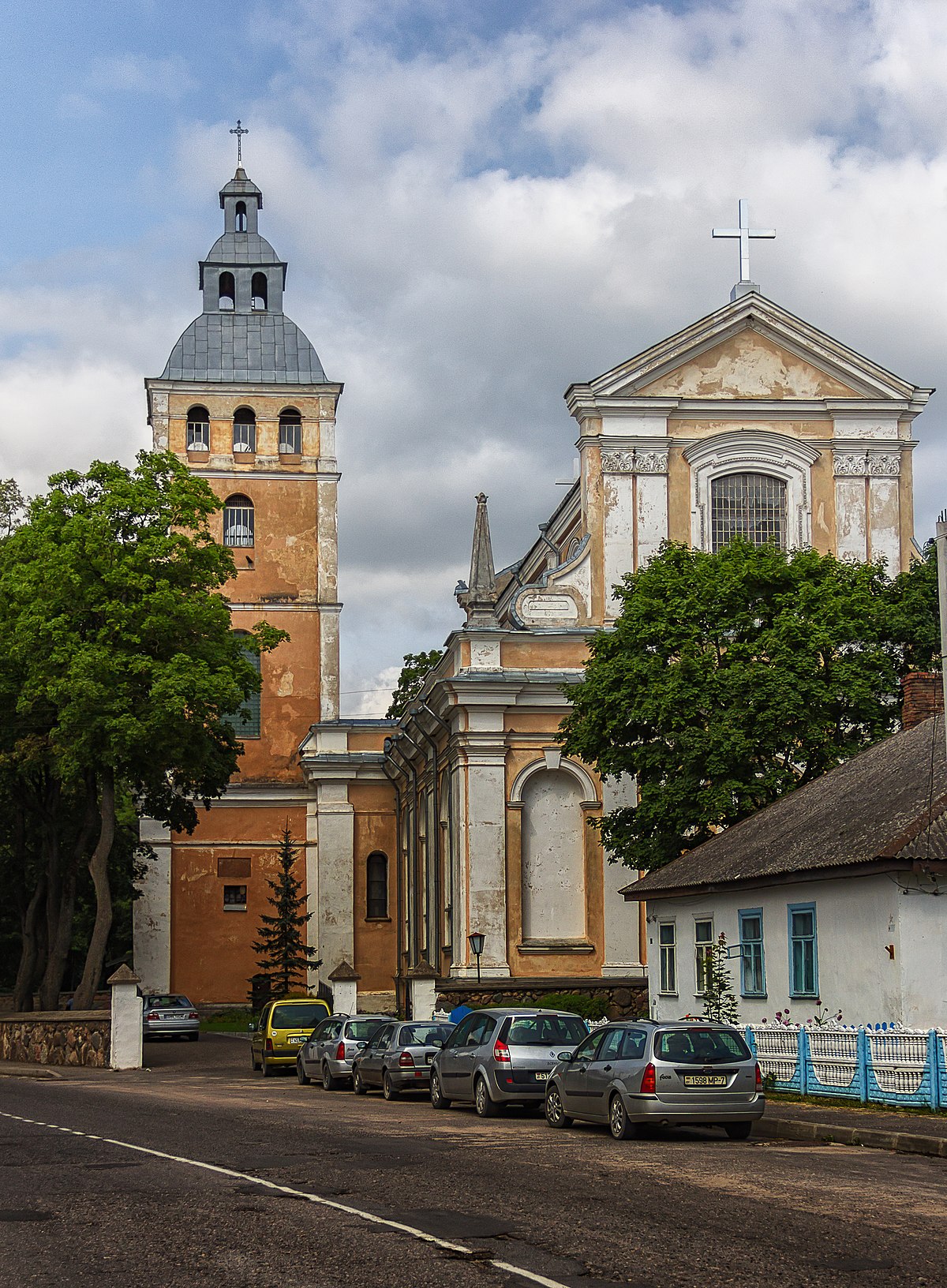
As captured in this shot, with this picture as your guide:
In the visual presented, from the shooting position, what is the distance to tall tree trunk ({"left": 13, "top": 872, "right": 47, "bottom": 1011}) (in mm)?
45031

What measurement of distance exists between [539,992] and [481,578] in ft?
32.5

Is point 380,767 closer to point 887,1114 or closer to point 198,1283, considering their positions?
point 887,1114

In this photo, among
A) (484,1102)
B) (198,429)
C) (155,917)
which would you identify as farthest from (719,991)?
(198,429)

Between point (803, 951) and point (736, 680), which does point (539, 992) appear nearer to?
point (736, 680)

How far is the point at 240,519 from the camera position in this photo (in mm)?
57781

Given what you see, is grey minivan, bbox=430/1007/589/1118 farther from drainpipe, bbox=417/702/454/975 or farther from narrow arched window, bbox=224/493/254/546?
narrow arched window, bbox=224/493/254/546

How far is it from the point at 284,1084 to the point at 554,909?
11.5 meters

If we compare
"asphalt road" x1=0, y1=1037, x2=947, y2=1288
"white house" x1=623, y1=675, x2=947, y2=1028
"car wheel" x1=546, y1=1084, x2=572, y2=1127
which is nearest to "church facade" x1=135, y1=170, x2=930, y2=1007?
"white house" x1=623, y1=675, x2=947, y2=1028

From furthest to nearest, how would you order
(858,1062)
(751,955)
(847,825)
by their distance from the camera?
(751,955)
(847,825)
(858,1062)

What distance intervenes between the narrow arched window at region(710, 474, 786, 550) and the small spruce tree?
17.8 metres

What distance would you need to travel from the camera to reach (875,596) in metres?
31.8

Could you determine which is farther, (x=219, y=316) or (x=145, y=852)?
(x=219, y=316)

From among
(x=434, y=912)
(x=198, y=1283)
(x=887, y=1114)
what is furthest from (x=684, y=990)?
(x=198, y=1283)

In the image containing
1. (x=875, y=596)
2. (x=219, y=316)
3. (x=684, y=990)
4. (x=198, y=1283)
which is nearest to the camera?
(x=198, y=1283)
